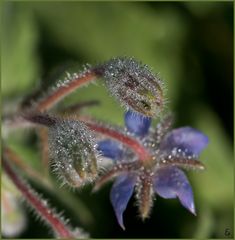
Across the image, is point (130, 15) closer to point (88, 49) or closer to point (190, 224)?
point (88, 49)

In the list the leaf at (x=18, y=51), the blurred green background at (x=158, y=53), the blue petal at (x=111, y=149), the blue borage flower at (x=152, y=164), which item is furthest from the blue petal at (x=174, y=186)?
the leaf at (x=18, y=51)

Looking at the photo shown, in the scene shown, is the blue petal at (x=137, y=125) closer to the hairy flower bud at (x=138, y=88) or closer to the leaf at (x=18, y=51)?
the hairy flower bud at (x=138, y=88)

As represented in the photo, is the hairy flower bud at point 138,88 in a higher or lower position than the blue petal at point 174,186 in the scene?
higher

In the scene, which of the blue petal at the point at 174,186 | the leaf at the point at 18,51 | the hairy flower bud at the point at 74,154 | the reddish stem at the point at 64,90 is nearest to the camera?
the hairy flower bud at the point at 74,154

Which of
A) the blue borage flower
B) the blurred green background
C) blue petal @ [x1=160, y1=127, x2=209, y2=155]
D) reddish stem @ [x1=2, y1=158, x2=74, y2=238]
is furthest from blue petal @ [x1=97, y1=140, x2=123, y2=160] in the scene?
the blurred green background

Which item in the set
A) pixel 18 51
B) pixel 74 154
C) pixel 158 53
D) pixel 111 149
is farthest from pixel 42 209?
pixel 158 53

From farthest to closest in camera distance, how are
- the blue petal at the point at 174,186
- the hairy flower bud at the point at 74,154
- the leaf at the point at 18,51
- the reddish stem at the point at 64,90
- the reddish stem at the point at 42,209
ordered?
the leaf at the point at 18,51 < the reddish stem at the point at 42,209 < the reddish stem at the point at 64,90 < the blue petal at the point at 174,186 < the hairy flower bud at the point at 74,154

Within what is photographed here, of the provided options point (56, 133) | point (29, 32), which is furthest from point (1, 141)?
point (29, 32)
